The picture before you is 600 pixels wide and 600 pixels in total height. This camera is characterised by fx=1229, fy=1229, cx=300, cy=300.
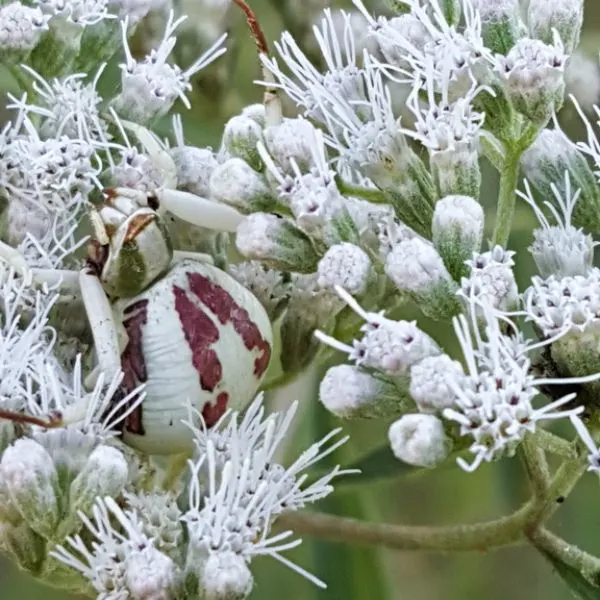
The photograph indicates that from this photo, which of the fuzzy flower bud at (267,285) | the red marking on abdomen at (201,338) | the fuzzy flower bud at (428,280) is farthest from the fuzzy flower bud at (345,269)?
the fuzzy flower bud at (267,285)

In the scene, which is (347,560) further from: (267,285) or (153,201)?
(153,201)

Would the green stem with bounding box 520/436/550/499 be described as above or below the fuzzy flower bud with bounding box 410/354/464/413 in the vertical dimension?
below

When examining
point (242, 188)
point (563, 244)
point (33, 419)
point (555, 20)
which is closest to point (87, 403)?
point (33, 419)

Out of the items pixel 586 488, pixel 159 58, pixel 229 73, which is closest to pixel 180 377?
pixel 159 58

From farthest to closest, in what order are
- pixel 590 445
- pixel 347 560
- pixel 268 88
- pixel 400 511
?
pixel 400 511 → pixel 347 560 → pixel 268 88 → pixel 590 445

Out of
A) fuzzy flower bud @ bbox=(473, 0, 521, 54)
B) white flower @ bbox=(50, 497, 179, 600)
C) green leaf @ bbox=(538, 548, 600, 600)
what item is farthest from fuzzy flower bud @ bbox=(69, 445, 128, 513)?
fuzzy flower bud @ bbox=(473, 0, 521, 54)

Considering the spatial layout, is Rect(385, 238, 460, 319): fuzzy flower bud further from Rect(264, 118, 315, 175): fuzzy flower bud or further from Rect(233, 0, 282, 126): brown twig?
Rect(233, 0, 282, 126): brown twig

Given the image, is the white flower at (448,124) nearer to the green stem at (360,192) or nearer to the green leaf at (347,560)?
the green stem at (360,192)
